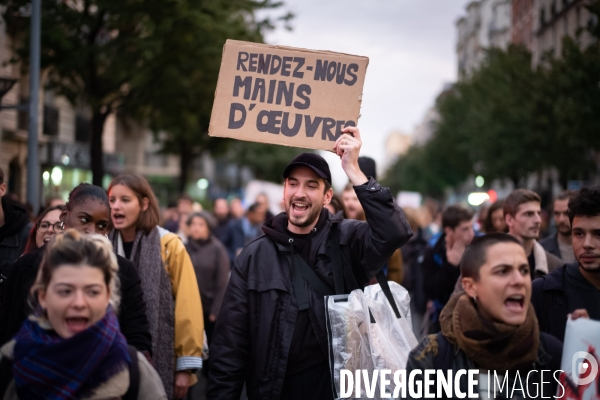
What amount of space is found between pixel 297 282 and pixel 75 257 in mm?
1453

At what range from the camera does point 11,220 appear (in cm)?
576

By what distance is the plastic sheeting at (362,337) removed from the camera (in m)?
4.02

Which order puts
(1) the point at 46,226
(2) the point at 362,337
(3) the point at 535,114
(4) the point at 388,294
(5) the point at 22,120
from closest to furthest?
(2) the point at 362,337 → (4) the point at 388,294 → (1) the point at 46,226 → (5) the point at 22,120 → (3) the point at 535,114

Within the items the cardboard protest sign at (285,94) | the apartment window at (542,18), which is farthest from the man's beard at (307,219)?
the apartment window at (542,18)

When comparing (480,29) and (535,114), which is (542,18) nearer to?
(535,114)

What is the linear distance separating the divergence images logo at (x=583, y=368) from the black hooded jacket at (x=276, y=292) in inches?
47.6

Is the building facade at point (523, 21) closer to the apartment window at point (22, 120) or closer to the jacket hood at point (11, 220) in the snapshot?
the apartment window at point (22, 120)

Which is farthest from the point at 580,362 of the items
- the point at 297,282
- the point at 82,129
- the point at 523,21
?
the point at 523,21

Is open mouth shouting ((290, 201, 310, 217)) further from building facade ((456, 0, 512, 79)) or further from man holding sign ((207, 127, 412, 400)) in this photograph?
building facade ((456, 0, 512, 79))

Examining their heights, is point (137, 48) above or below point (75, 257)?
above

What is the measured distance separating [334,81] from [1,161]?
67.7 ft

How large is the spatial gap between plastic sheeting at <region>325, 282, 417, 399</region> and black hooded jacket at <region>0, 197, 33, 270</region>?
2.73 m

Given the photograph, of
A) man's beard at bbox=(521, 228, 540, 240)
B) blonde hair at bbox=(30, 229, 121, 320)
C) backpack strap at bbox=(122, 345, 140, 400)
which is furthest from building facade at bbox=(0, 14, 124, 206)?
backpack strap at bbox=(122, 345, 140, 400)

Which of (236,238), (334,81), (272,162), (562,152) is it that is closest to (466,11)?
(272,162)
